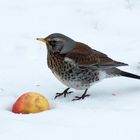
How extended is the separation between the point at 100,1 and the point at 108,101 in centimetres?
330

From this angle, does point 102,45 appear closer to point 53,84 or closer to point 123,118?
point 53,84

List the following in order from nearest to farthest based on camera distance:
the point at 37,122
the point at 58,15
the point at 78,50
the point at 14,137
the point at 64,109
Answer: the point at 14,137, the point at 37,122, the point at 64,109, the point at 78,50, the point at 58,15

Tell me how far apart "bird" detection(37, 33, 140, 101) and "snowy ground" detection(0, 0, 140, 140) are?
0.58ft

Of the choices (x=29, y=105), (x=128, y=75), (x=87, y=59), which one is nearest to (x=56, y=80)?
(x=87, y=59)

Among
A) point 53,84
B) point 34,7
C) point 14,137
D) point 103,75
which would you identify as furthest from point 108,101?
point 34,7

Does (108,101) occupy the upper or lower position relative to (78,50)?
lower

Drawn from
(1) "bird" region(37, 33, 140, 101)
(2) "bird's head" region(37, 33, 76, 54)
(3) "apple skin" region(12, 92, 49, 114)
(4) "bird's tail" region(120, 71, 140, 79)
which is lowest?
(3) "apple skin" region(12, 92, 49, 114)

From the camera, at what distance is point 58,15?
356 inches

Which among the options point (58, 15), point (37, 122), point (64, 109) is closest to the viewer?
point (37, 122)

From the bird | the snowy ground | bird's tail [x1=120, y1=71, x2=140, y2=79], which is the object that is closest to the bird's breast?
the bird

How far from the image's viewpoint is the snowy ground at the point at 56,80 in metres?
5.50

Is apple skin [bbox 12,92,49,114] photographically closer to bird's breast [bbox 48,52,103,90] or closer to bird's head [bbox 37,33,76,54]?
bird's breast [bbox 48,52,103,90]

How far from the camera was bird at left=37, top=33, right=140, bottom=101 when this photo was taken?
661cm

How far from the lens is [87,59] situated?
6.72 meters
